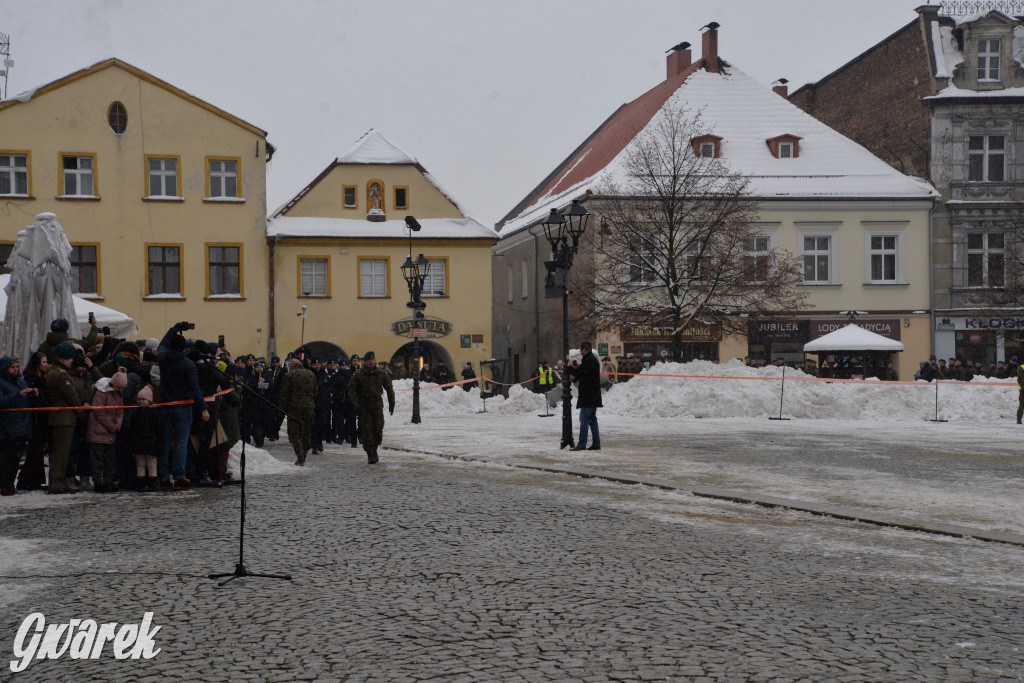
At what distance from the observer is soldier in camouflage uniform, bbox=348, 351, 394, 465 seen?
17.3m

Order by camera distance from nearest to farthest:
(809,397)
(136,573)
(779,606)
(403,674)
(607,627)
A: (403,674) → (607,627) → (779,606) → (136,573) → (809,397)

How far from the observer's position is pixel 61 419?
13000 mm

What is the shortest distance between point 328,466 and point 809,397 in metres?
16.1

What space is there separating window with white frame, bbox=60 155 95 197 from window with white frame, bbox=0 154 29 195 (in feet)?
4.24

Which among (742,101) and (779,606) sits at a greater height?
(742,101)

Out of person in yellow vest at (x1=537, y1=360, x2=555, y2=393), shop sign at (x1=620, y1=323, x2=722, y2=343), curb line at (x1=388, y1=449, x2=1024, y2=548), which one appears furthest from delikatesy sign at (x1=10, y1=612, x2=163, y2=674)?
shop sign at (x1=620, y1=323, x2=722, y2=343)

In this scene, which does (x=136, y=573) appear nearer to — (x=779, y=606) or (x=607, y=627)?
(x=607, y=627)

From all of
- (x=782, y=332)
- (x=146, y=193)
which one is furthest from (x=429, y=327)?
(x=782, y=332)

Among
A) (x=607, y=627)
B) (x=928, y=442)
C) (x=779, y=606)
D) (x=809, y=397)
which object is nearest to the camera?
(x=607, y=627)

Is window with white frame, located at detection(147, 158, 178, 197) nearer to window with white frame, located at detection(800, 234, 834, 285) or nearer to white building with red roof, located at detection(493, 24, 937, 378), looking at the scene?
white building with red roof, located at detection(493, 24, 937, 378)

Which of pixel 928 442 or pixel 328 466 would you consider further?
pixel 928 442

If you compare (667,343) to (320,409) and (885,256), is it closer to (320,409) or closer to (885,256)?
(885,256)

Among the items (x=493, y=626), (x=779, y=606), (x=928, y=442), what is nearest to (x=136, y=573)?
(x=493, y=626)

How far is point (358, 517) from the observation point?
10984mm
